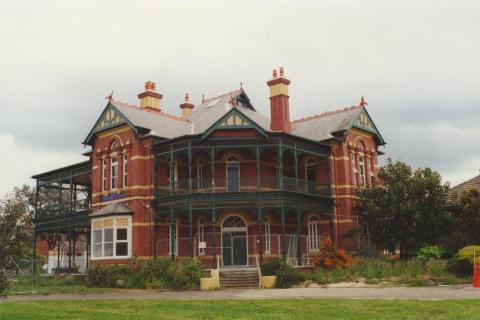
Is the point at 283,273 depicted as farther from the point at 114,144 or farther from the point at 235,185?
the point at 114,144

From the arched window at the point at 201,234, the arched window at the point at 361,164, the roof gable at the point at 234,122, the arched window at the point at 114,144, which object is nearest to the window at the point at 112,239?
the arched window at the point at 201,234

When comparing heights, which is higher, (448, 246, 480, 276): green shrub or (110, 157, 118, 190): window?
(110, 157, 118, 190): window

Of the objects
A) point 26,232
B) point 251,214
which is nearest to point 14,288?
point 251,214

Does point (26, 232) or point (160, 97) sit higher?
point (160, 97)

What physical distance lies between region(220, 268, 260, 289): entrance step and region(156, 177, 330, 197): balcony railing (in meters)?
4.50

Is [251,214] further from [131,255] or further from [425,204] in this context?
[425,204]

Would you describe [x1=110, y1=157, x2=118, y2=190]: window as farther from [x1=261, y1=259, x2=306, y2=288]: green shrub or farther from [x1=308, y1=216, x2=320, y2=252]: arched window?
[x1=308, y1=216, x2=320, y2=252]: arched window

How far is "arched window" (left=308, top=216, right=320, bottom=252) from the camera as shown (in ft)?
106

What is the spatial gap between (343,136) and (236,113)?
694 cm

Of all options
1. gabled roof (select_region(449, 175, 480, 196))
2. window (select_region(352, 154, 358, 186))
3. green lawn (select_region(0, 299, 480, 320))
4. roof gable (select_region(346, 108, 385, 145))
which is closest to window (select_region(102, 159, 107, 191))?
roof gable (select_region(346, 108, 385, 145))

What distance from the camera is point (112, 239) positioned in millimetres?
30328

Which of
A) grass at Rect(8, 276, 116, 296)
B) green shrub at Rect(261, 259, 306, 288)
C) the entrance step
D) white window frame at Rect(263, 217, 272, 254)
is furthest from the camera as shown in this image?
white window frame at Rect(263, 217, 272, 254)

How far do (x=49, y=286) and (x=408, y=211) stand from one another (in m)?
18.6

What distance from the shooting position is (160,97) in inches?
1457
